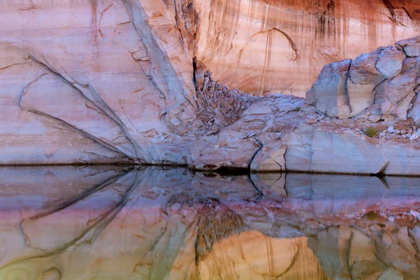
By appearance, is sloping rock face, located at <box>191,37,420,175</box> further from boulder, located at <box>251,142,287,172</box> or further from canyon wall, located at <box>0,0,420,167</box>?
canyon wall, located at <box>0,0,420,167</box>

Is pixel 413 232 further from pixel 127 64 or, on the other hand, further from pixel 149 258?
pixel 127 64

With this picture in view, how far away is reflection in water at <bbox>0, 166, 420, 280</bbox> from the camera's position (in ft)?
9.49

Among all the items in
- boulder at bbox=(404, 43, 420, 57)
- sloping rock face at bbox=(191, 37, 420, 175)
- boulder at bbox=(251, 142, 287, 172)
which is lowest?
boulder at bbox=(251, 142, 287, 172)

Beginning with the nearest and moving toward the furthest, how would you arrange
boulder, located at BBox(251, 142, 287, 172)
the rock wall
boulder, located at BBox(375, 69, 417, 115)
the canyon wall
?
boulder, located at BBox(375, 69, 417, 115), boulder, located at BBox(251, 142, 287, 172), the canyon wall, the rock wall

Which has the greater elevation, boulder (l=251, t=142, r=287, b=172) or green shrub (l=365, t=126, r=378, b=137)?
green shrub (l=365, t=126, r=378, b=137)

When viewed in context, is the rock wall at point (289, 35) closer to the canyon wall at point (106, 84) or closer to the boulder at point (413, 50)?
the canyon wall at point (106, 84)

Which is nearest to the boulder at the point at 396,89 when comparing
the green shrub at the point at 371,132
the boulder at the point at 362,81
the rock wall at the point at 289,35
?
the boulder at the point at 362,81

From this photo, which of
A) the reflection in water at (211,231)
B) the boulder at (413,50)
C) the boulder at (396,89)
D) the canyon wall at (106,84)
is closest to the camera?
the reflection in water at (211,231)

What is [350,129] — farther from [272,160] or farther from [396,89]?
[272,160]

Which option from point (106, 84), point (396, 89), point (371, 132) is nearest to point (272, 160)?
point (371, 132)

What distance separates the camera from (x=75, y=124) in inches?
376

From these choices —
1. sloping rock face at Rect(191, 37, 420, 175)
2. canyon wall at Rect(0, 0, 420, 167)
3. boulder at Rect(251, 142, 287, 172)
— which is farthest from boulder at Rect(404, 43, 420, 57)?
canyon wall at Rect(0, 0, 420, 167)

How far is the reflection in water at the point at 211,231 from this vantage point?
289 cm

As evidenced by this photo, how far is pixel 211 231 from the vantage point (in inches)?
145
